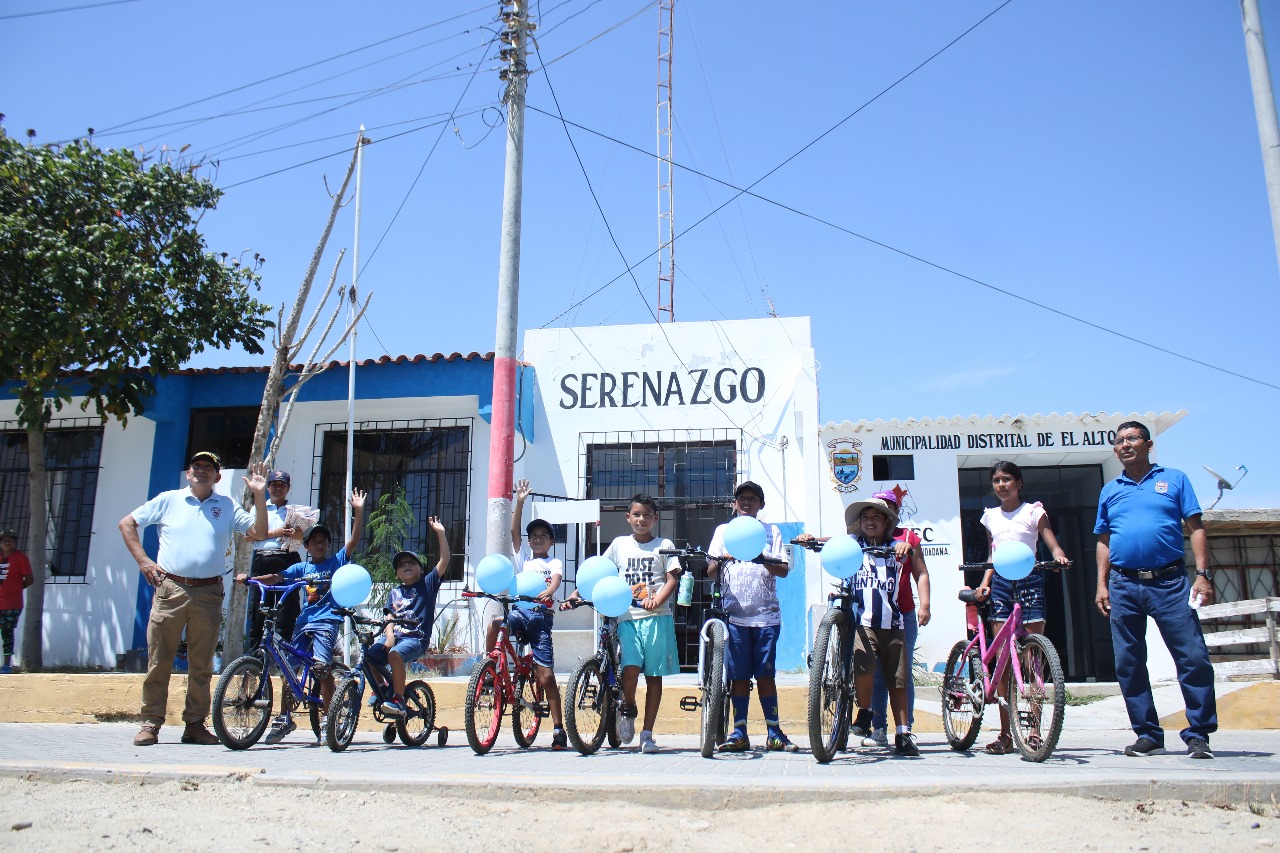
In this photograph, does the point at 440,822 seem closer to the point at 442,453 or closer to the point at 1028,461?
the point at 442,453

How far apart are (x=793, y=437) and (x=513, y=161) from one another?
4.56m

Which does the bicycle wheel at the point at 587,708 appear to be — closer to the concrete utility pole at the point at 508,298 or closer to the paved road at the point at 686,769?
the paved road at the point at 686,769

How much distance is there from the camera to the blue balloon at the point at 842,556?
505cm

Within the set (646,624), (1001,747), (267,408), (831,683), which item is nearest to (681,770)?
(831,683)

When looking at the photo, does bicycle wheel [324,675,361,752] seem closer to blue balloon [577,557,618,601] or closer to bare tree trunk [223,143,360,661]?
blue balloon [577,557,618,601]

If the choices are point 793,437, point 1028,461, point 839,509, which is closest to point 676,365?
point 793,437

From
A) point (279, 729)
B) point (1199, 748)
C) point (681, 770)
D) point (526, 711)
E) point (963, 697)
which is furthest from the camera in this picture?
point (279, 729)

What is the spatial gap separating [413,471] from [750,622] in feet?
23.2

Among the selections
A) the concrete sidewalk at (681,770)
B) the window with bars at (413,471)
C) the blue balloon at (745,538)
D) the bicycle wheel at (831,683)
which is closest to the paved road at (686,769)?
the concrete sidewalk at (681,770)

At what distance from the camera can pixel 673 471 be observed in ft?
37.1

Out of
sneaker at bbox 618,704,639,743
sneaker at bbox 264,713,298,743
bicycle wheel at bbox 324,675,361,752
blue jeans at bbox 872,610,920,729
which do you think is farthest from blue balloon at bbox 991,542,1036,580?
sneaker at bbox 264,713,298,743

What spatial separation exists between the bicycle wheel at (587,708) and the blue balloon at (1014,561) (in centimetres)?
227

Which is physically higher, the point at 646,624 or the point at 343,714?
the point at 646,624

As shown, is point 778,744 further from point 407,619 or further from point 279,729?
point 279,729
